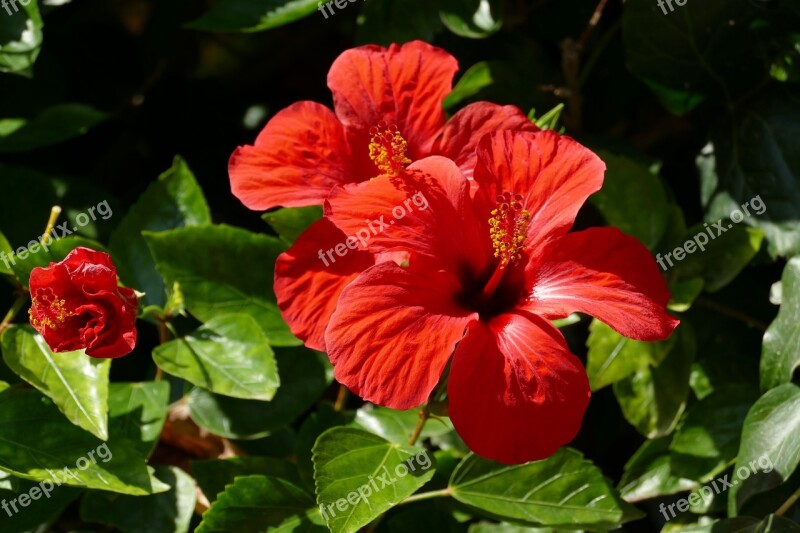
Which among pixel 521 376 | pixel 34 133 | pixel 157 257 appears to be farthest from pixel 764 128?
pixel 34 133

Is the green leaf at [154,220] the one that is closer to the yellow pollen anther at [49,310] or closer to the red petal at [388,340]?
the yellow pollen anther at [49,310]

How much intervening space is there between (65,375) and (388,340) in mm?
494

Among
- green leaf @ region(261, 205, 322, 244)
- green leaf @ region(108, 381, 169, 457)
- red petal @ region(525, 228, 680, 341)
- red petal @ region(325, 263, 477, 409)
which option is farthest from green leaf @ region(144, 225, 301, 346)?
red petal @ region(525, 228, 680, 341)

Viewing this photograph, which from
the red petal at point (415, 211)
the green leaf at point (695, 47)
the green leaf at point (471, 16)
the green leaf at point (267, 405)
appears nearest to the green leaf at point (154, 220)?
the green leaf at point (267, 405)

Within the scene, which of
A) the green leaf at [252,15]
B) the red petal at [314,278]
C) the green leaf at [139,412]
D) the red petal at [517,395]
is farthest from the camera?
the green leaf at [252,15]

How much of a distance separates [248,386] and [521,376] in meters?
0.42

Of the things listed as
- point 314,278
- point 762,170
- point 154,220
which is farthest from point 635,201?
point 154,220

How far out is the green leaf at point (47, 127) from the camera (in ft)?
5.22

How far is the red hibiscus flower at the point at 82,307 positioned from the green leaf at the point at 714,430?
84 cm

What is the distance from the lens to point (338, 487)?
3.83ft

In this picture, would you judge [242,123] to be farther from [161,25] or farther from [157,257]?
[157,257]

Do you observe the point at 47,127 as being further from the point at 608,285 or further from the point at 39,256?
the point at 608,285

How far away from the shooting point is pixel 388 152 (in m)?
1.21

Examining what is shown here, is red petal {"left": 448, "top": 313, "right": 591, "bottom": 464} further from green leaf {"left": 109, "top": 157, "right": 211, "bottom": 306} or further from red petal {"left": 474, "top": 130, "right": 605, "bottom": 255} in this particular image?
green leaf {"left": 109, "top": 157, "right": 211, "bottom": 306}
